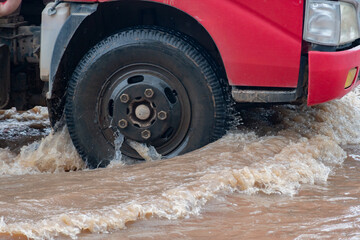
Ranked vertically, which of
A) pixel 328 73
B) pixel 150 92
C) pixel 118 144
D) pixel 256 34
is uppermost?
pixel 256 34

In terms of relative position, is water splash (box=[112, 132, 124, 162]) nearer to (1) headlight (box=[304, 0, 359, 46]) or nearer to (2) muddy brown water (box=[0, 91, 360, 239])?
(2) muddy brown water (box=[0, 91, 360, 239])

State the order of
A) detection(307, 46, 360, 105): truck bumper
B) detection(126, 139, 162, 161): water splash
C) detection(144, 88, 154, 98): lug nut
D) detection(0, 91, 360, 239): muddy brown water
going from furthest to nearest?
detection(126, 139, 162, 161): water splash, detection(144, 88, 154, 98): lug nut, detection(307, 46, 360, 105): truck bumper, detection(0, 91, 360, 239): muddy brown water

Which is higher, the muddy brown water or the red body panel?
the red body panel

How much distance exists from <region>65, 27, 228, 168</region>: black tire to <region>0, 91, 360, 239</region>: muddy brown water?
198 mm

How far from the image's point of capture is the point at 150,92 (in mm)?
4082

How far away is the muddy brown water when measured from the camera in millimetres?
2924

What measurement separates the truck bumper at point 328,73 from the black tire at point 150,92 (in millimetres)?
637

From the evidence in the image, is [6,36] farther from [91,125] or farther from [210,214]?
[210,214]

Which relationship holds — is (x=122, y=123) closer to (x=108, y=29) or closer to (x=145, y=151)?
(x=145, y=151)

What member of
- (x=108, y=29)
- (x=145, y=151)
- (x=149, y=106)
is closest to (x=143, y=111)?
(x=149, y=106)

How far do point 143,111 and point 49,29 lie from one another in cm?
88

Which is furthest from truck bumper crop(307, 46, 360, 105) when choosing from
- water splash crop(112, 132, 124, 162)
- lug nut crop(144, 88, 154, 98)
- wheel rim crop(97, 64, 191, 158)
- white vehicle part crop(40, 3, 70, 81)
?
white vehicle part crop(40, 3, 70, 81)

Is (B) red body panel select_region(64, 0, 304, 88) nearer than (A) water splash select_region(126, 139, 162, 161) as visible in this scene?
Yes

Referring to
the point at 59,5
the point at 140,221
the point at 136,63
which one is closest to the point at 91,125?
the point at 136,63
